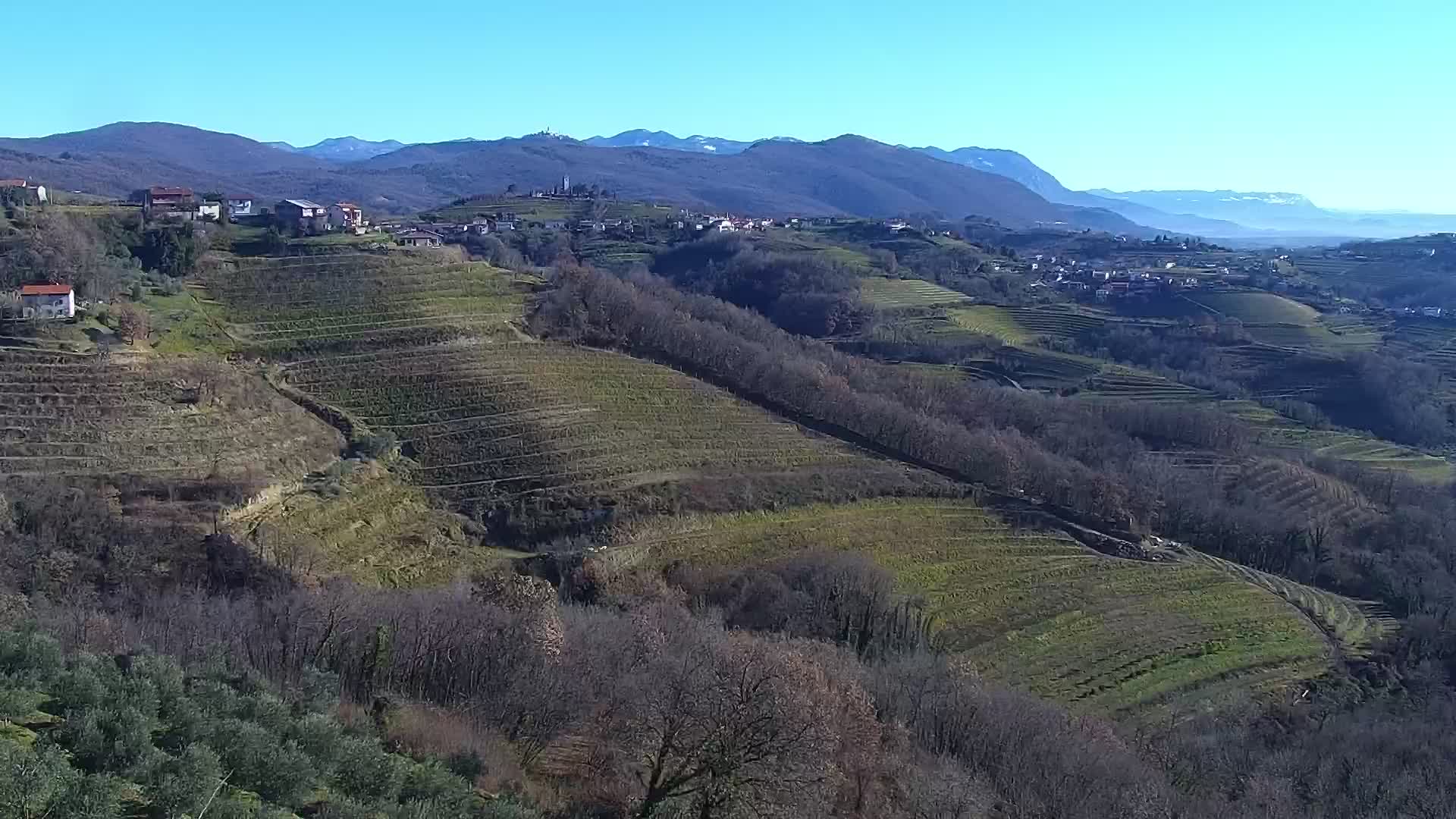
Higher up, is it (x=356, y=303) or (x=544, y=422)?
(x=356, y=303)

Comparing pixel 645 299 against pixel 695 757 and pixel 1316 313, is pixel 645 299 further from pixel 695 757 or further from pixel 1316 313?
pixel 1316 313

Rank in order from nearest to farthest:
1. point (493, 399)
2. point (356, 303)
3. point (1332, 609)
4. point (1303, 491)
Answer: point (1332, 609) → point (493, 399) → point (356, 303) → point (1303, 491)

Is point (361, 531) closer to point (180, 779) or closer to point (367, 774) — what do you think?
point (367, 774)

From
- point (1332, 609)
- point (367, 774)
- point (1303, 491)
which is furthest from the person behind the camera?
point (1303, 491)

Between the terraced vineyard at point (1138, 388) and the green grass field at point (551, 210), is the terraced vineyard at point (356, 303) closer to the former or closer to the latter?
the terraced vineyard at point (1138, 388)

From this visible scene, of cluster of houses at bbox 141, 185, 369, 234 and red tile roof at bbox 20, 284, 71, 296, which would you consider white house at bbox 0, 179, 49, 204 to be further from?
red tile roof at bbox 20, 284, 71, 296

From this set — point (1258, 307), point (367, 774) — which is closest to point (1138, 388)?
point (1258, 307)

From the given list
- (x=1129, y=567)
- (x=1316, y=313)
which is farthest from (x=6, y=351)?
(x=1316, y=313)
